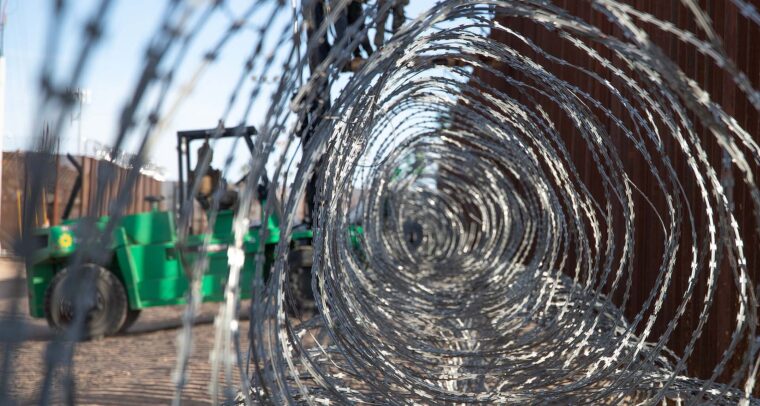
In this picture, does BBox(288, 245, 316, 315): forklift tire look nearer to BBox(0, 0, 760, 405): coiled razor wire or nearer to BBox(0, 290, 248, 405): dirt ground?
BBox(0, 290, 248, 405): dirt ground

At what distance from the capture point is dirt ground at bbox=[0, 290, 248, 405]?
5.88 m

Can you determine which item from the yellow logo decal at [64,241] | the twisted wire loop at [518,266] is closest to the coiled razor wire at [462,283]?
the twisted wire loop at [518,266]

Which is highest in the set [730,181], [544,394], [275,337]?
[730,181]

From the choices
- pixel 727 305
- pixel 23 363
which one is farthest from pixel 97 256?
pixel 23 363

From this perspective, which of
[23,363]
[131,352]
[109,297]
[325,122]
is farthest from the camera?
[109,297]

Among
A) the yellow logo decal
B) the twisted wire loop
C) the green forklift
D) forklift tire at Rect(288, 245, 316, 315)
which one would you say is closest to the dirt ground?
the green forklift

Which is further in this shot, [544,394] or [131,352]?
[131,352]

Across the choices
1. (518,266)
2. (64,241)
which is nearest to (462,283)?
(518,266)

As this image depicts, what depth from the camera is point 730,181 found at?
2.02m

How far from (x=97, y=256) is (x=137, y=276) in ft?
25.6

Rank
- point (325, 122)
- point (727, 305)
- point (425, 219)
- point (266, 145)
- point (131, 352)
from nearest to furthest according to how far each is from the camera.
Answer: point (266, 145), point (325, 122), point (727, 305), point (131, 352), point (425, 219)

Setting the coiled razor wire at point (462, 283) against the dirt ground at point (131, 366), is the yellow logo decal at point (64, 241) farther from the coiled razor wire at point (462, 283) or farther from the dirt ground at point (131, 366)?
the coiled razor wire at point (462, 283)

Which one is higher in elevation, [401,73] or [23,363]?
[401,73]

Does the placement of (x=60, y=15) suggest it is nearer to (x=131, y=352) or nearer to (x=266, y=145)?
(x=266, y=145)
